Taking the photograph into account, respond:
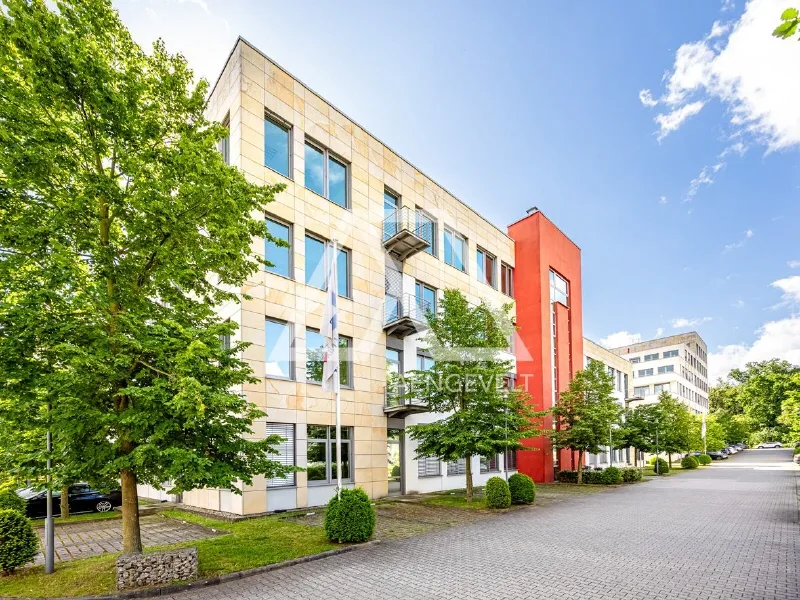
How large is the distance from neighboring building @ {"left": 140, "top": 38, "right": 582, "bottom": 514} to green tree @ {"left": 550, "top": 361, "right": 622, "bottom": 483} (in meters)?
4.32

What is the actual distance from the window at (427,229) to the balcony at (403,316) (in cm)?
312

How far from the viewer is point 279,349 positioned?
1723 cm

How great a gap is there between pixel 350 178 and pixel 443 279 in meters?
7.75

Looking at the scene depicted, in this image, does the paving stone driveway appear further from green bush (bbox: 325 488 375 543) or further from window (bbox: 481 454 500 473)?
window (bbox: 481 454 500 473)

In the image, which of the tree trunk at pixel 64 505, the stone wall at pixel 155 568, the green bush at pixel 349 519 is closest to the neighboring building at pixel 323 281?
the tree trunk at pixel 64 505

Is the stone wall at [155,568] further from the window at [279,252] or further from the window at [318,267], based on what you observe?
the window at [318,267]

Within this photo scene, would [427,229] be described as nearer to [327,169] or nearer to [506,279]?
[327,169]

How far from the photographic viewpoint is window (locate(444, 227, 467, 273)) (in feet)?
87.7

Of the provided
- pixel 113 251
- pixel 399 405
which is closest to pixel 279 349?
pixel 399 405

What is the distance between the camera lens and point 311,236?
19078mm

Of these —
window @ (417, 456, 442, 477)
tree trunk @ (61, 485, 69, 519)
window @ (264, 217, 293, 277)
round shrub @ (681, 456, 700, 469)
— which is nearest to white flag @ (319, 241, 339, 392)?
window @ (264, 217, 293, 277)

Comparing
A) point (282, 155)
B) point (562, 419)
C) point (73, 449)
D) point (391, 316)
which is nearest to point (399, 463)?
point (391, 316)

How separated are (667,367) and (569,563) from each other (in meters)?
86.5

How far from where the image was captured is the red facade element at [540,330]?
2973cm
